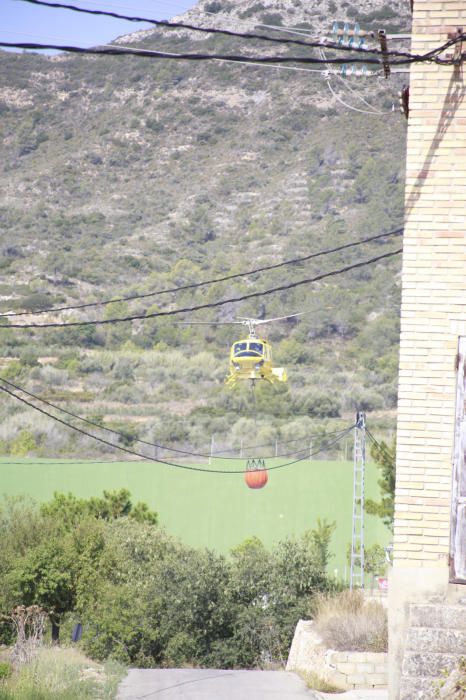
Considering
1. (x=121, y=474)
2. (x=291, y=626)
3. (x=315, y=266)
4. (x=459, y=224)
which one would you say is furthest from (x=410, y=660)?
(x=315, y=266)

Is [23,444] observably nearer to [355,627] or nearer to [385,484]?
[385,484]

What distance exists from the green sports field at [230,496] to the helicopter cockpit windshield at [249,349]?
4570 mm

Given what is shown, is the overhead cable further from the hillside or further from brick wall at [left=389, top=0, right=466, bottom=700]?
the hillside

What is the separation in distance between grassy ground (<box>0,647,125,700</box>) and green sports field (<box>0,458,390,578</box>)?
60.8ft

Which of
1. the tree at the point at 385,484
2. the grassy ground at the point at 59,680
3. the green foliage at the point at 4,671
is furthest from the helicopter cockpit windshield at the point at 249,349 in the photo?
the green foliage at the point at 4,671

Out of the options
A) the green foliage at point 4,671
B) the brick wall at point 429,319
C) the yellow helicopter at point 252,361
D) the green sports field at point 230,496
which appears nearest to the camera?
the brick wall at point 429,319

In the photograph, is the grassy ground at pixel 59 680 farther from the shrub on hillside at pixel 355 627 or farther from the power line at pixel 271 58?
the power line at pixel 271 58

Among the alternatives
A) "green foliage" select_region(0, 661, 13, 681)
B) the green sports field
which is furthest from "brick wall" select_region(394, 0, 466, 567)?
the green sports field

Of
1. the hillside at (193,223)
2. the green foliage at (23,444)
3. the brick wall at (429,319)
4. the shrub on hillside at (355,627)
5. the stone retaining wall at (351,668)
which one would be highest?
the hillside at (193,223)

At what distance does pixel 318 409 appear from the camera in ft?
178

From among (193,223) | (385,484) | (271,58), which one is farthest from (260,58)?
(193,223)

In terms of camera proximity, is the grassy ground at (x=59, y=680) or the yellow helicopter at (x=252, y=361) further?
the yellow helicopter at (x=252, y=361)

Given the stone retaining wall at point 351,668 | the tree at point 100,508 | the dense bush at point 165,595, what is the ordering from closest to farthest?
the stone retaining wall at point 351,668, the dense bush at point 165,595, the tree at point 100,508

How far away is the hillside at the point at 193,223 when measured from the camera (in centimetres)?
5688
